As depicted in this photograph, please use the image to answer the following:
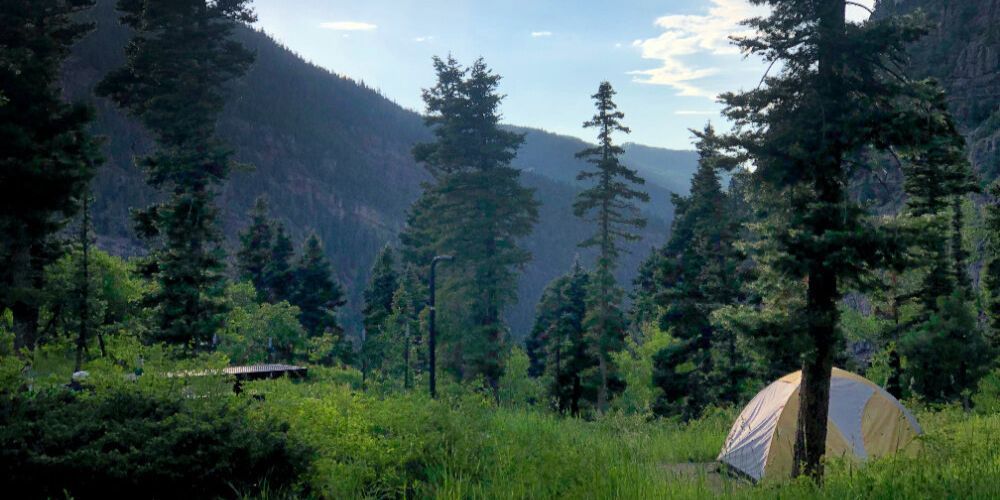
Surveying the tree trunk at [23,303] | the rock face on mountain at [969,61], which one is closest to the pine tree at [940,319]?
the tree trunk at [23,303]

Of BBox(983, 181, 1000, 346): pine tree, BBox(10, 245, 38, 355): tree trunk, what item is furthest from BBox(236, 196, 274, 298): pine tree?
BBox(983, 181, 1000, 346): pine tree

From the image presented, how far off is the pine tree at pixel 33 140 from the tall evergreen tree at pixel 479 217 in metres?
19.6

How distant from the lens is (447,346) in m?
39.8

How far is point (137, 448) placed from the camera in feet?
23.6

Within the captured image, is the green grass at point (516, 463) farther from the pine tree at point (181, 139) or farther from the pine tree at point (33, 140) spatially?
the pine tree at point (181, 139)

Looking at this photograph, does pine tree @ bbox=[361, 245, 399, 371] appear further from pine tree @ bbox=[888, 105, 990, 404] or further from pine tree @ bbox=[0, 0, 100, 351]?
pine tree @ bbox=[888, 105, 990, 404]

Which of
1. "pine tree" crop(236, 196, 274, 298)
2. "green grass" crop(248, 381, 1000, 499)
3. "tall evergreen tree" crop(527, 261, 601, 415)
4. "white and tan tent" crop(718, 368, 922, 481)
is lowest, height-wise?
"tall evergreen tree" crop(527, 261, 601, 415)

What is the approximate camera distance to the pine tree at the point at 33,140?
876 inches

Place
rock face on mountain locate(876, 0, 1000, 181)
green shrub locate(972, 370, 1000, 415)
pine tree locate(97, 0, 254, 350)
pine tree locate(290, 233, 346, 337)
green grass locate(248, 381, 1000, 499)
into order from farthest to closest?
rock face on mountain locate(876, 0, 1000, 181)
pine tree locate(290, 233, 346, 337)
green shrub locate(972, 370, 1000, 415)
pine tree locate(97, 0, 254, 350)
green grass locate(248, 381, 1000, 499)

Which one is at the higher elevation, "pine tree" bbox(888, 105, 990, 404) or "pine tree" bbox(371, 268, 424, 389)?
"pine tree" bbox(888, 105, 990, 404)

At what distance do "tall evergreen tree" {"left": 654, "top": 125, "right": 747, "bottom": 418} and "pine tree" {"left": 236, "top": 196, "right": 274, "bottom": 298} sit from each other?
33708 mm

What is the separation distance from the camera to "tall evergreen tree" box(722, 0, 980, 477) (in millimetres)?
11023

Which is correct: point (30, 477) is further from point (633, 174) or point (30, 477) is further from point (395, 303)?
point (395, 303)

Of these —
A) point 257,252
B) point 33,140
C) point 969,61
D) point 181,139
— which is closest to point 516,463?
point 33,140
